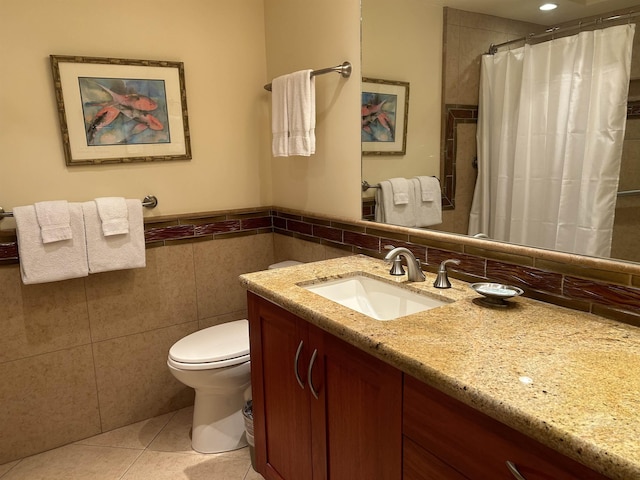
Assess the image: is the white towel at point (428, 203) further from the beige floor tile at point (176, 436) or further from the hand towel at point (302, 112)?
the beige floor tile at point (176, 436)

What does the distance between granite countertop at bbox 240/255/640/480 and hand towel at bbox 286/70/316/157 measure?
0.86 metres

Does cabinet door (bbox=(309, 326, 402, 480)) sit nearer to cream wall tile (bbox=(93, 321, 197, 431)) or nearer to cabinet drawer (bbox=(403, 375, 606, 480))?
cabinet drawer (bbox=(403, 375, 606, 480))

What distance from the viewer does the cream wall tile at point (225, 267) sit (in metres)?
2.44

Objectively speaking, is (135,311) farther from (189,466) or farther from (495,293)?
(495,293)

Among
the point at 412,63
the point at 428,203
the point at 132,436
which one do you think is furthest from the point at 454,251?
the point at 132,436

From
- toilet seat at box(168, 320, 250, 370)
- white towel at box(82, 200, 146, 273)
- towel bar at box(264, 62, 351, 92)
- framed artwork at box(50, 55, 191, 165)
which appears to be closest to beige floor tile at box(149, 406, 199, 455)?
toilet seat at box(168, 320, 250, 370)

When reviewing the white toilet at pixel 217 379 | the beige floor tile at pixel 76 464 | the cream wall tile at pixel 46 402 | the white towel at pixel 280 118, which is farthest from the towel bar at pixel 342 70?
the beige floor tile at pixel 76 464

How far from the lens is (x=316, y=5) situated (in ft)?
6.75

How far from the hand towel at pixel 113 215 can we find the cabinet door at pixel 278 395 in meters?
0.81

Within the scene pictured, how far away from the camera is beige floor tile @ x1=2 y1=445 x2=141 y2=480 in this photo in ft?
6.50

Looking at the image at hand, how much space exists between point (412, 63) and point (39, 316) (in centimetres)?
196

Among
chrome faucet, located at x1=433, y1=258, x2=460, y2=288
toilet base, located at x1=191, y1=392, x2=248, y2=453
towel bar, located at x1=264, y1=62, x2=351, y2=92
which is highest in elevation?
towel bar, located at x1=264, y1=62, x2=351, y2=92

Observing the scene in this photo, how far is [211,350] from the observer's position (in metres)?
1.98

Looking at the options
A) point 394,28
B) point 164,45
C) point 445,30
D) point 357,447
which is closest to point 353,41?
point 394,28
